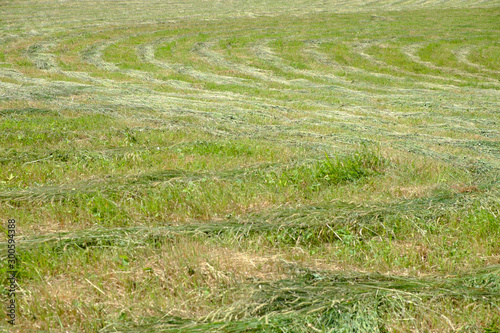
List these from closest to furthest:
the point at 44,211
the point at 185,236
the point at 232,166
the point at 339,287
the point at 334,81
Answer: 1. the point at 339,287
2. the point at 185,236
3. the point at 44,211
4. the point at 232,166
5. the point at 334,81

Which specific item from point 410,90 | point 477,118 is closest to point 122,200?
point 477,118

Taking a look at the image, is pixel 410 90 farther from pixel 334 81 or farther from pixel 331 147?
pixel 331 147

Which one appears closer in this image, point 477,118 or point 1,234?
point 1,234

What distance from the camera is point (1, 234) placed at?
206 inches

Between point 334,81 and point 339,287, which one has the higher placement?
point 339,287

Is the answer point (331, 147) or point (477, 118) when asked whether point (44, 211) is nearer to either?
point (331, 147)

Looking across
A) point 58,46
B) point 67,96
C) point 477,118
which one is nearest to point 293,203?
point 477,118

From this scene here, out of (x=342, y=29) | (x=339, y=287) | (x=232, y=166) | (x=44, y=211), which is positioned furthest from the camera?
(x=342, y=29)

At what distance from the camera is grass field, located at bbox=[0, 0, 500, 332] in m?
3.80

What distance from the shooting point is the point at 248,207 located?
602cm

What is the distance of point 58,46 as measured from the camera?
27.9 meters

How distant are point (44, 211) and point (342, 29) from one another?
32.8m

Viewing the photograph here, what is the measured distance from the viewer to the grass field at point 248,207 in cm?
380

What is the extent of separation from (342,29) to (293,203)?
31.8m
